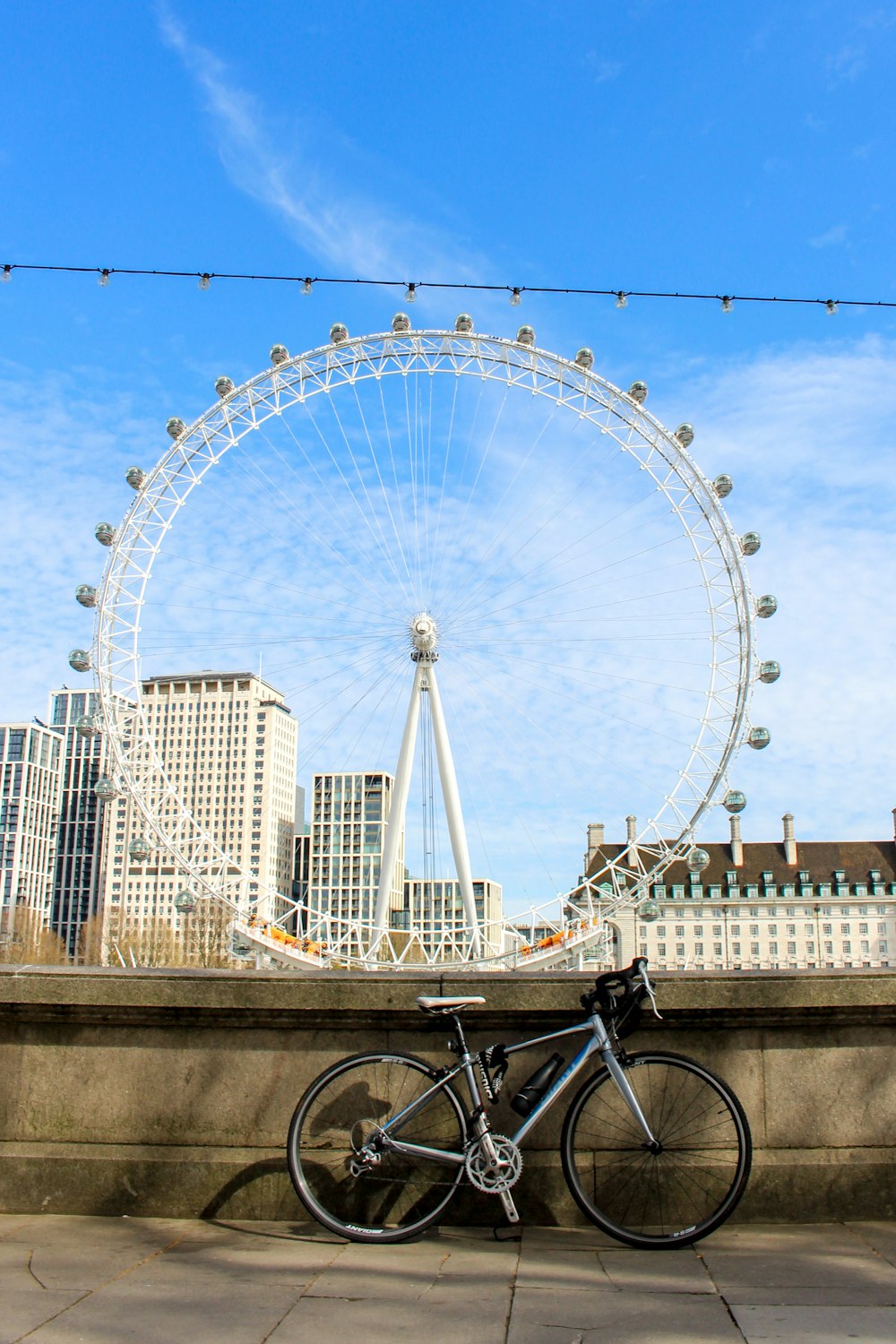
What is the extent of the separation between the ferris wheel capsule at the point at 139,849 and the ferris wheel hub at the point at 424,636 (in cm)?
839

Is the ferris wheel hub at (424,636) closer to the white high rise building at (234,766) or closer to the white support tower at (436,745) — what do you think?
the white support tower at (436,745)

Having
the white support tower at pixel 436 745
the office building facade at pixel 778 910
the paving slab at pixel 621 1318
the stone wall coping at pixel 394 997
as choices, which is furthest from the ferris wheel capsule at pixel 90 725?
the office building facade at pixel 778 910

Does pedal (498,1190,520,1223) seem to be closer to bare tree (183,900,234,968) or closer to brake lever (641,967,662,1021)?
brake lever (641,967,662,1021)

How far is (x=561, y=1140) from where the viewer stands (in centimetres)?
616

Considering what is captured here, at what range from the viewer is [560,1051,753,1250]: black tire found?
623 cm

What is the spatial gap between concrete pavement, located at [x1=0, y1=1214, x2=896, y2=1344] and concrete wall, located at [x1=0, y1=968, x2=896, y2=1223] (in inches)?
7.7

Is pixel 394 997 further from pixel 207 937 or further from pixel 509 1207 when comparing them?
pixel 207 937

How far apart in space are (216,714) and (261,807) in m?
14.0

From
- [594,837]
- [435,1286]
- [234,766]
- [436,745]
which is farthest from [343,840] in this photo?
[435,1286]

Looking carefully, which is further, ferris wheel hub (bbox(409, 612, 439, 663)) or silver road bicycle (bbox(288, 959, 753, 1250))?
ferris wheel hub (bbox(409, 612, 439, 663))

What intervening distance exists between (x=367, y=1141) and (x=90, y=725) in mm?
29255

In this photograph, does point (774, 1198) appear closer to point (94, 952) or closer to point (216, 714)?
point (94, 952)

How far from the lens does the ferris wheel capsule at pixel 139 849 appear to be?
32750 mm

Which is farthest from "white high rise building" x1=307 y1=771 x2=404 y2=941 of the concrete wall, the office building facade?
the concrete wall
